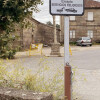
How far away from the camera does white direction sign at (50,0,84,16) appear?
13.2ft

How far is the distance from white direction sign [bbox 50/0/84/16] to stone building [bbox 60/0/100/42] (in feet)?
107

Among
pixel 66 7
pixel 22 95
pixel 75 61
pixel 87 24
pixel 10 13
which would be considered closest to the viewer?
pixel 22 95

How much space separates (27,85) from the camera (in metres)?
4.70

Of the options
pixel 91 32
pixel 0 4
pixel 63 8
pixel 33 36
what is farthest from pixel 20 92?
pixel 91 32

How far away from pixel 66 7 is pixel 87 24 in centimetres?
3367

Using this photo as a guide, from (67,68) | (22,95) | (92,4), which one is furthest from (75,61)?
(92,4)

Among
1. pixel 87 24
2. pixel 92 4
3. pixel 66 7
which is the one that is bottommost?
pixel 66 7

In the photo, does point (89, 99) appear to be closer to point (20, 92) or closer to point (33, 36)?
point (20, 92)

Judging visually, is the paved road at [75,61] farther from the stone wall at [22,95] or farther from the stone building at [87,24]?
the stone building at [87,24]

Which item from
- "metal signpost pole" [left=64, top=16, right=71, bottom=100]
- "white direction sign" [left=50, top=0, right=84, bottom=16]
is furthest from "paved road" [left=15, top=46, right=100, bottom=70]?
"white direction sign" [left=50, top=0, right=84, bottom=16]

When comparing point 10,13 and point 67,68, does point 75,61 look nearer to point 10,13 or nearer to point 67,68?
point 10,13

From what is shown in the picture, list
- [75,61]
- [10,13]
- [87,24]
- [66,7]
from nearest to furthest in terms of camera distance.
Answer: [66,7], [10,13], [75,61], [87,24]

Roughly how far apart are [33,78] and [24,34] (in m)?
19.9

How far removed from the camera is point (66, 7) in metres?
4.05
